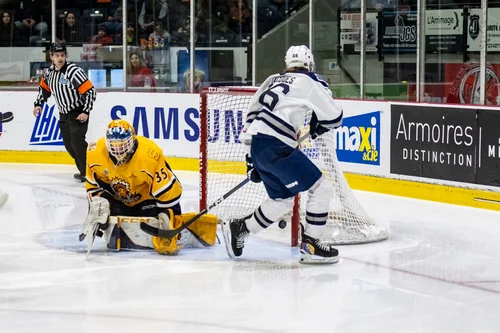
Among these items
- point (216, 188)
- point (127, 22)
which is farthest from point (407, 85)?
point (127, 22)

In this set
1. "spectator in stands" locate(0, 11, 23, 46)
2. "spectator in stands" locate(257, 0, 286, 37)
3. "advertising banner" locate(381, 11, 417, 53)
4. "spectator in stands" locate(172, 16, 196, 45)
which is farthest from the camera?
"spectator in stands" locate(0, 11, 23, 46)

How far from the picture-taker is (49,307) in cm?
445

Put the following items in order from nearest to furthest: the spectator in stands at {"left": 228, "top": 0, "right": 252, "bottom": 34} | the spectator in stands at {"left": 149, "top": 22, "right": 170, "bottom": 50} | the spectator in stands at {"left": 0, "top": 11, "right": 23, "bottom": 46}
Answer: the spectator in stands at {"left": 228, "top": 0, "right": 252, "bottom": 34}, the spectator in stands at {"left": 149, "top": 22, "right": 170, "bottom": 50}, the spectator in stands at {"left": 0, "top": 11, "right": 23, "bottom": 46}

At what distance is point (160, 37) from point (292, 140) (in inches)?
231

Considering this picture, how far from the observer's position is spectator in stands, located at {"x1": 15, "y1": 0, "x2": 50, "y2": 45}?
11.3 meters

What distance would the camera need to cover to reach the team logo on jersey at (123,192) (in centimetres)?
564

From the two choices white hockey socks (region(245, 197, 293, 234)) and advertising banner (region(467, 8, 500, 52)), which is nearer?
white hockey socks (region(245, 197, 293, 234))

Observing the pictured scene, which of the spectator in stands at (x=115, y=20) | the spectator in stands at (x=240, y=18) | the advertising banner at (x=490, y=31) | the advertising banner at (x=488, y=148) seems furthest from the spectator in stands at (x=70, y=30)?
the advertising banner at (x=488, y=148)

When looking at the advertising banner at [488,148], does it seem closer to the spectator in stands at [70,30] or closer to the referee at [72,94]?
the referee at [72,94]

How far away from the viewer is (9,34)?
37.5 ft

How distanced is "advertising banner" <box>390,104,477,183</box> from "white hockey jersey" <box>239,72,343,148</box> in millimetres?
2580

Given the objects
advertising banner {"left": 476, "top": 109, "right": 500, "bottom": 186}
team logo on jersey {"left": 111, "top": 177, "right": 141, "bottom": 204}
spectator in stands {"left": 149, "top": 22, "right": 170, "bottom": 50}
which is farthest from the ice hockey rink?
spectator in stands {"left": 149, "top": 22, "right": 170, "bottom": 50}

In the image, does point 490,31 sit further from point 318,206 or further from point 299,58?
point 318,206

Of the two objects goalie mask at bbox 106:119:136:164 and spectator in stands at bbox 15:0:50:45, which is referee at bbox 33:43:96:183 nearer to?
spectator in stands at bbox 15:0:50:45
